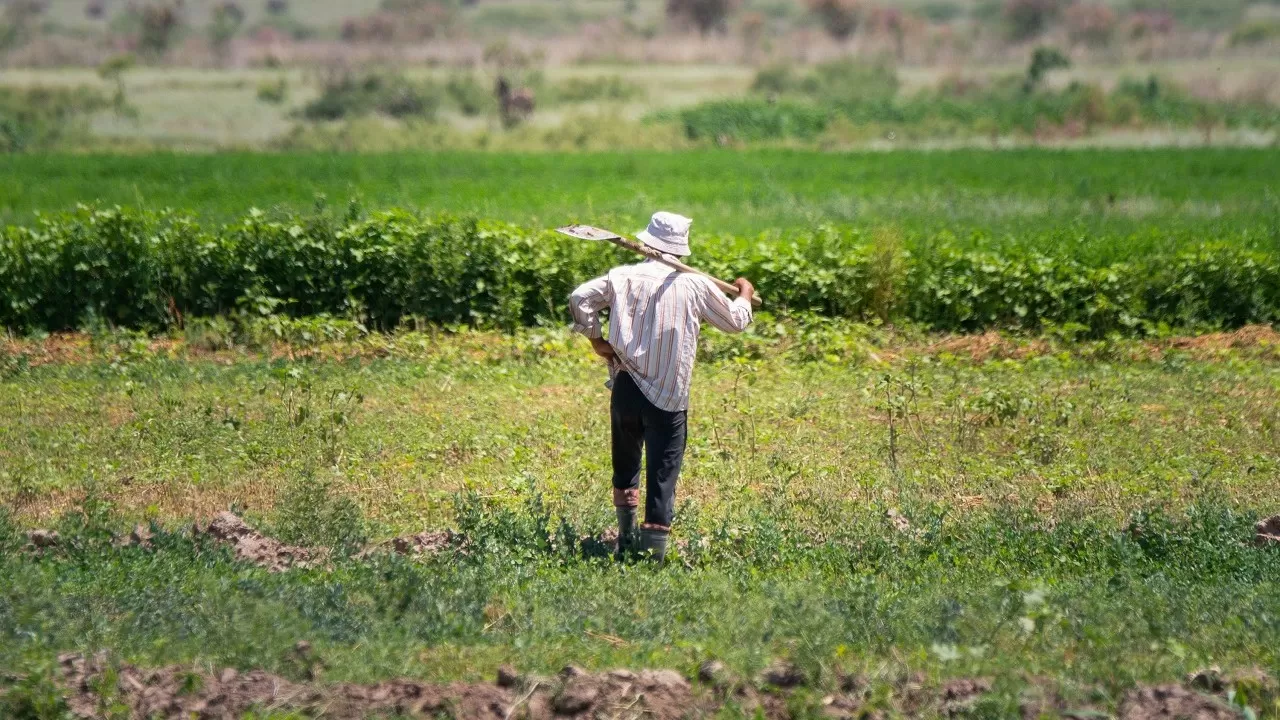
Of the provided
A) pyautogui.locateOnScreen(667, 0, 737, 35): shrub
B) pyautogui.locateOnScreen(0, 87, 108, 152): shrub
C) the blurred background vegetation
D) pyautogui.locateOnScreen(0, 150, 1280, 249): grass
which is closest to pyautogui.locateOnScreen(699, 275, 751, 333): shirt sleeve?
pyautogui.locateOnScreen(0, 150, 1280, 249): grass

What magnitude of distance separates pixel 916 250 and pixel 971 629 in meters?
8.54

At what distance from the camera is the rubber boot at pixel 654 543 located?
671cm

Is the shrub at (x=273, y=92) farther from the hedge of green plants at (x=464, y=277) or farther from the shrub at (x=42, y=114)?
the hedge of green plants at (x=464, y=277)

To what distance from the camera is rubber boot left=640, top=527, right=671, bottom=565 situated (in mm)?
6715

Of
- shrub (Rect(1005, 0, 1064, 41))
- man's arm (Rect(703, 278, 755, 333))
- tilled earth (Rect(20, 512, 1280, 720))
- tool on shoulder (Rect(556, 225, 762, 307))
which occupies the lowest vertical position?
tilled earth (Rect(20, 512, 1280, 720))

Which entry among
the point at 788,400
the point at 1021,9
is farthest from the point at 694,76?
the point at 788,400

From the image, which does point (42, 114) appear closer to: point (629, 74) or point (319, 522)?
point (629, 74)

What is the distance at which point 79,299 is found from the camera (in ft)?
42.9

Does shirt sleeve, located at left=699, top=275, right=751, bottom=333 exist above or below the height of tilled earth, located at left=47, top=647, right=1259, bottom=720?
above

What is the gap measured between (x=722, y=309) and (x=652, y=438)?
71cm

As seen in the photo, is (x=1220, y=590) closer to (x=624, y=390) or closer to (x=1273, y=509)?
(x=1273, y=509)

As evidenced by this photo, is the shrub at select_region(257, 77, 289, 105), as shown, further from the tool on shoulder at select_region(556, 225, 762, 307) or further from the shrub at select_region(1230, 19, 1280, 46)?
the shrub at select_region(1230, 19, 1280, 46)

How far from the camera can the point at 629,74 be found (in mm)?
53625

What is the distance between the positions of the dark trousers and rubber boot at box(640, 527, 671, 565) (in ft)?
0.13
